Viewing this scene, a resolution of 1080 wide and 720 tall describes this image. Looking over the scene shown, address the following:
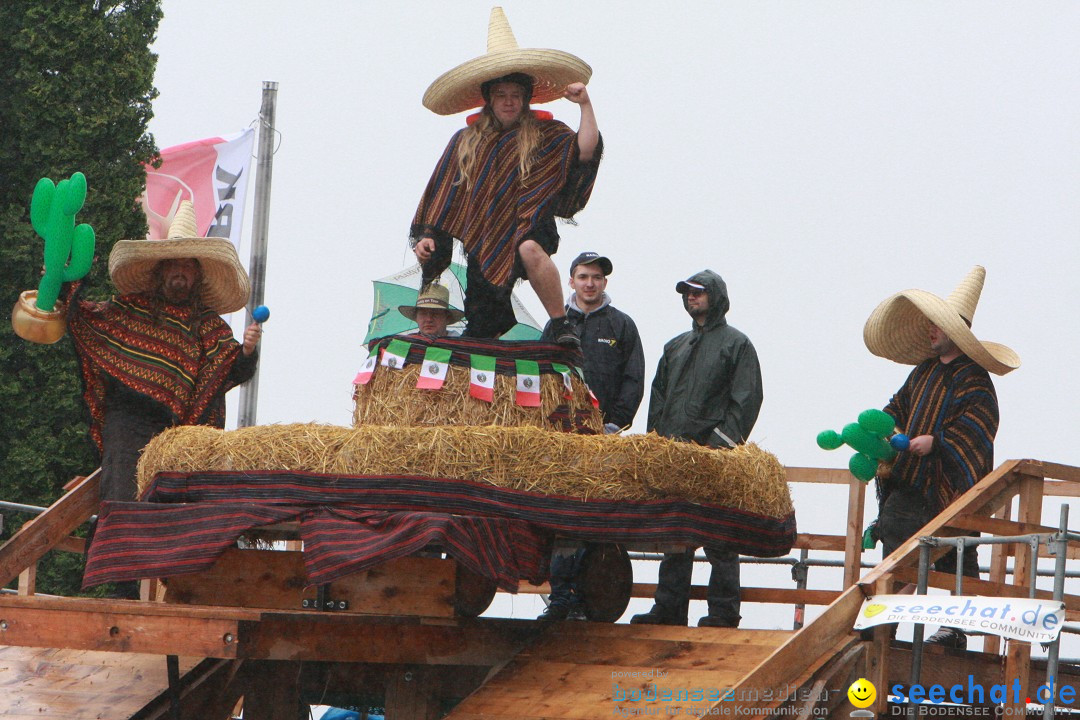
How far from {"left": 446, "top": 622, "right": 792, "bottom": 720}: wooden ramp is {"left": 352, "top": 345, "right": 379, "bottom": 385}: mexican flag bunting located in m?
Answer: 1.48

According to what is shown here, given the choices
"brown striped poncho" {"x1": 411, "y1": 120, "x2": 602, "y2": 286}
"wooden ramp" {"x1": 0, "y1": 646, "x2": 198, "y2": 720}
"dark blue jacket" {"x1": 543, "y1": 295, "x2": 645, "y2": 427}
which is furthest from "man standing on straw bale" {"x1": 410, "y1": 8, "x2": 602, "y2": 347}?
"wooden ramp" {"x1": 0, "y1": 646, "x2": 198, "y2": 720}

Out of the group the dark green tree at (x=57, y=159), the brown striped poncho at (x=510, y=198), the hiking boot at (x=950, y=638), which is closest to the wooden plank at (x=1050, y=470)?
the hiking boot at (x=950, y=638)

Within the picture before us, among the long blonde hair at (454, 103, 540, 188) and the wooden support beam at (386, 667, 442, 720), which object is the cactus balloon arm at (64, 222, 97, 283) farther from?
the wooden support beam at (386, 667, 442, 720)

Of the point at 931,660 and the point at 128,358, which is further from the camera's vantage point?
the point at 128,358

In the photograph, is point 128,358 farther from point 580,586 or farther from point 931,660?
point 931,660

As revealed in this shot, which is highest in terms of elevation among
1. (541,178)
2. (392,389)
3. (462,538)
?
(541,178)

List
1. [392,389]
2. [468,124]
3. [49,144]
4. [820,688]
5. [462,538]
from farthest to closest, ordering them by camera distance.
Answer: [49,144]
[468,124]
[392,389]
[462,538]
[820,688]

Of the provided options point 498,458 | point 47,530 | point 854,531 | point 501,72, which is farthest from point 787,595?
point 47,530

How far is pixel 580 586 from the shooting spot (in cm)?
718

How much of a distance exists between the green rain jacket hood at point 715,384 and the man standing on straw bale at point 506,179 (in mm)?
775

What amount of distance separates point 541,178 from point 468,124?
0.53 meters

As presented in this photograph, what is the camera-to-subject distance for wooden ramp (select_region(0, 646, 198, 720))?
21.9ft

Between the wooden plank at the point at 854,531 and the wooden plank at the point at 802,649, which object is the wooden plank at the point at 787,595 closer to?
the wooden plank at the point at 854,531

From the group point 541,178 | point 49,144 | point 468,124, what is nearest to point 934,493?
point 541,178
